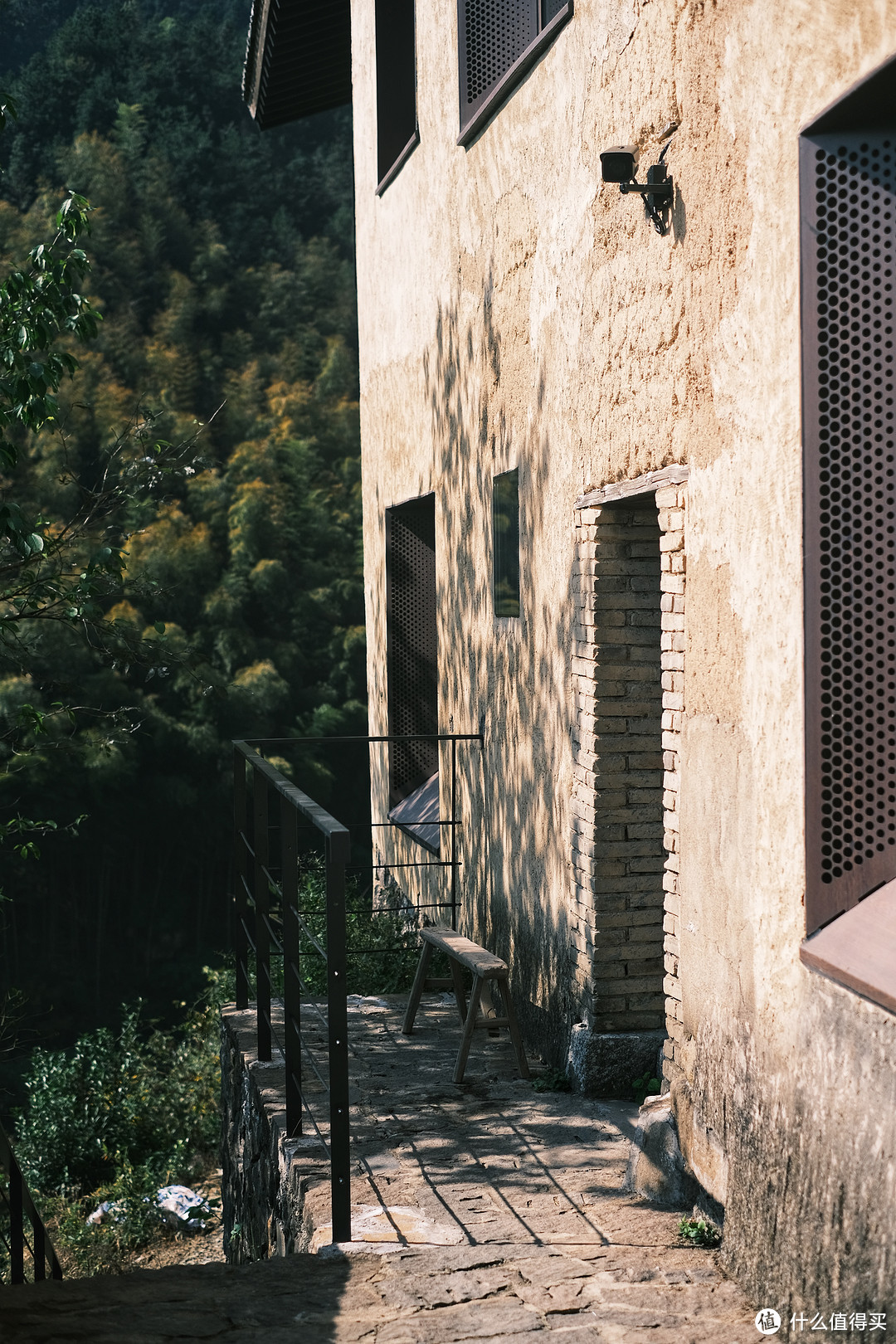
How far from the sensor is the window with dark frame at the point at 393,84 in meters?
8.16

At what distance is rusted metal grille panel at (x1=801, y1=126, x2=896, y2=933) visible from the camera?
277cm

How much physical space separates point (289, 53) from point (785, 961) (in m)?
10.0

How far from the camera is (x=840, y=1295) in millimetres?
2621

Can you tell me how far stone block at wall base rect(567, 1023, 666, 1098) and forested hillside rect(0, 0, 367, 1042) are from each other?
48.4 feet

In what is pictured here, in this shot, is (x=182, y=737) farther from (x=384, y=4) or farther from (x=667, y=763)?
(x=667, y=763)

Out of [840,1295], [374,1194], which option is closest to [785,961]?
Answer: [840,1295]

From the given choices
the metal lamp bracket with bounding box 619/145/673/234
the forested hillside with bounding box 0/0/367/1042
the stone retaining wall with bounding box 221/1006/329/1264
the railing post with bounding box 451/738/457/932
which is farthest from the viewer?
the forested hillside with bounding box 0/0/367/1042

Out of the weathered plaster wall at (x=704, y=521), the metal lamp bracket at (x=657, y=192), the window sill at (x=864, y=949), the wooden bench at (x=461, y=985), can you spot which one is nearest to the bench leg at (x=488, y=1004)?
the wooden bench at (x=461, y=985)

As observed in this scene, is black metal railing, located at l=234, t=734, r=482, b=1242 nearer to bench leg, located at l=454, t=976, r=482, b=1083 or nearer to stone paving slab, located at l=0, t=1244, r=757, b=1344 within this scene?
stone paving slab, located at l=0, t=1244, r=757, b=1344

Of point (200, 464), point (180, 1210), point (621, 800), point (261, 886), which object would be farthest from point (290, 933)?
point (200, 464)

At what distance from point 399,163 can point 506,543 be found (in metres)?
3.20

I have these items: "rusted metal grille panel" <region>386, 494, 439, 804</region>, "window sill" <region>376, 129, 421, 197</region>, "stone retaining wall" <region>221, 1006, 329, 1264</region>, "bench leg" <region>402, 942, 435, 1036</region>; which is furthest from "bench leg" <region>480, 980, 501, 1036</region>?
"window sill" <region>376, 129, 421, 197</region>

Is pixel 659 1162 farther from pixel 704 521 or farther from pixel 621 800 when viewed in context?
pixel 704 521

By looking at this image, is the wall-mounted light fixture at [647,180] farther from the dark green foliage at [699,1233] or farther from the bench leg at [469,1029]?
the dark green foliage at [699,1233]
